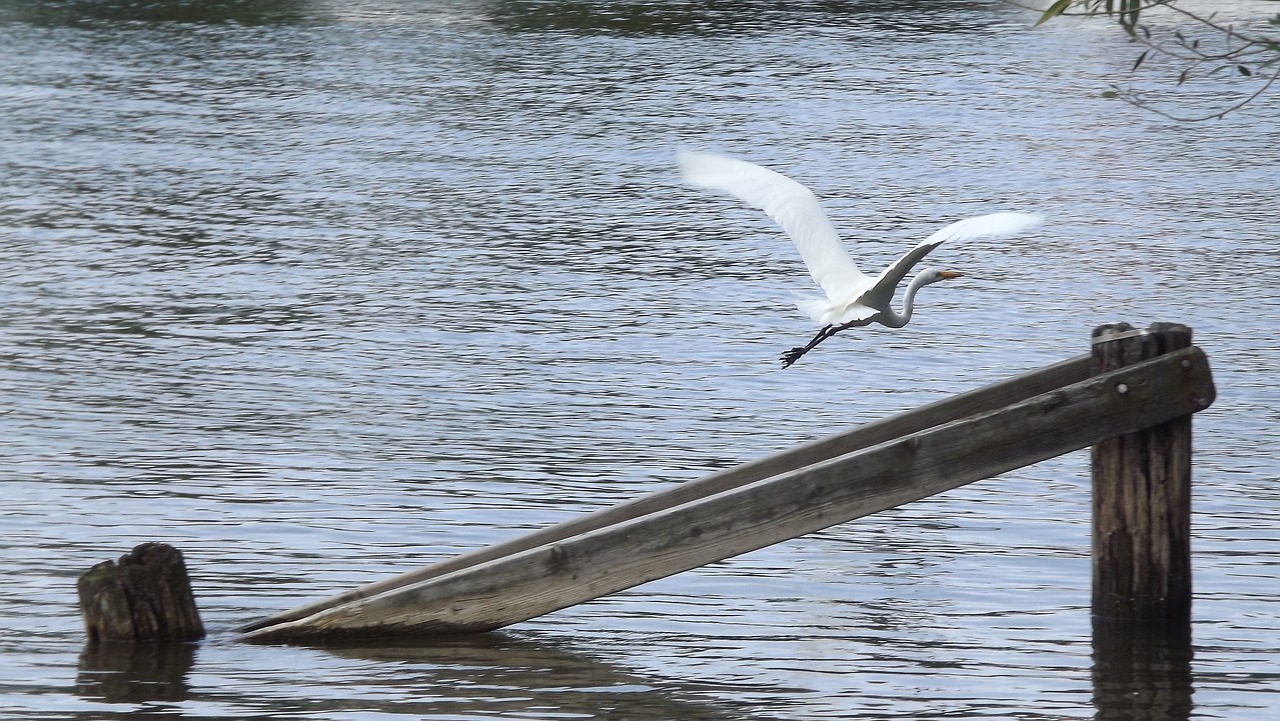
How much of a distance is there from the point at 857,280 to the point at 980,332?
16.1 ft

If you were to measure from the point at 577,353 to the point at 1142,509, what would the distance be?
20.2 feet

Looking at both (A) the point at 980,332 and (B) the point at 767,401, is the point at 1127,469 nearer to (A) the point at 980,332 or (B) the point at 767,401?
(B) the point at 767,401

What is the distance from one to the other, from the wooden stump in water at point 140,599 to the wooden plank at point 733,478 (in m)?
0.31

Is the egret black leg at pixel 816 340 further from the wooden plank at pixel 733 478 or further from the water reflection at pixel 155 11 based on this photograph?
the water reflection at pixel 155 11

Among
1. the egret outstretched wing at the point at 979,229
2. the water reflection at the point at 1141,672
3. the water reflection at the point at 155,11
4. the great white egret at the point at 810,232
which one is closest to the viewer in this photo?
the water reflection at the point at 1141,672

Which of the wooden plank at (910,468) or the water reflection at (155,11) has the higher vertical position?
the wooden plank at (910,468)

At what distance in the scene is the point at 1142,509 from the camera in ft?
22.0

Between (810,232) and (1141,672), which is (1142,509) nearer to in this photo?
(1141,672)

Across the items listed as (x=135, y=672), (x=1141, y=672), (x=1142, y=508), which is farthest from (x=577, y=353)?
(x=1141, y=672)

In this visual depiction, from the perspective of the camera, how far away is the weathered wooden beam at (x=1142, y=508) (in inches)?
256

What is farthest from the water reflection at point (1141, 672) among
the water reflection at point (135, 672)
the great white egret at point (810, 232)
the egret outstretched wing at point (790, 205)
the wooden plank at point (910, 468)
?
the water reflection at point (135, 672)

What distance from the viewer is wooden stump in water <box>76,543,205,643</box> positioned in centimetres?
674

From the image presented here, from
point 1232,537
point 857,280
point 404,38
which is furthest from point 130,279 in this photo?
point 404,38

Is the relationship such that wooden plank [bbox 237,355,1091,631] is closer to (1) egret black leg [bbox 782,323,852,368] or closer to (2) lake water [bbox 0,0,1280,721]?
(2) lake water [bbox 0,0,1280,721]
